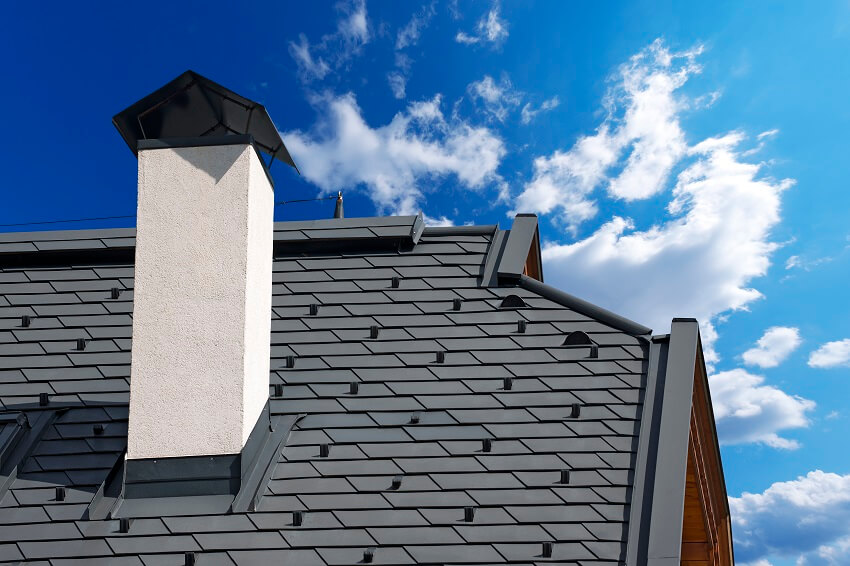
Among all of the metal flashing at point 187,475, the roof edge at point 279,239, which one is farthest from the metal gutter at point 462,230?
the metal flashing at point 187,475

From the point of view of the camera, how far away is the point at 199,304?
658 cm

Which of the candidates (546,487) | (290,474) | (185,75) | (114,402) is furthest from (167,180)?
(546,487)

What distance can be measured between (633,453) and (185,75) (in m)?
4.24

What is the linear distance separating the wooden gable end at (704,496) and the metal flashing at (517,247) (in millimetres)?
1662

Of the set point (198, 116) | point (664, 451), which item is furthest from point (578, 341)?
point (198, 116)

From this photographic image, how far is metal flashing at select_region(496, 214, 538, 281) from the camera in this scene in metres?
8.19

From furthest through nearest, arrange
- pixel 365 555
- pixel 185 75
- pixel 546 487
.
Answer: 1. pixel 185 75
2. pixel 546 487
3. pixel 365 555

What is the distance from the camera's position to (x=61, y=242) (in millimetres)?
9133

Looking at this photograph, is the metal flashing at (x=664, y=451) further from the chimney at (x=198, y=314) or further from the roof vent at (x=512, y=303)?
the chimney at (x=198, y=314)

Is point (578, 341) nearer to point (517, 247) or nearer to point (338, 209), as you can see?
point (517, 247)

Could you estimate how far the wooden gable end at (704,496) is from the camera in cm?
784

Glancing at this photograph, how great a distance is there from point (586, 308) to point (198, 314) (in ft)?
10.1

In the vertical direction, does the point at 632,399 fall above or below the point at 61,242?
below

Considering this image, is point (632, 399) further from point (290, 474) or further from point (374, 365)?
point (290, 474)
